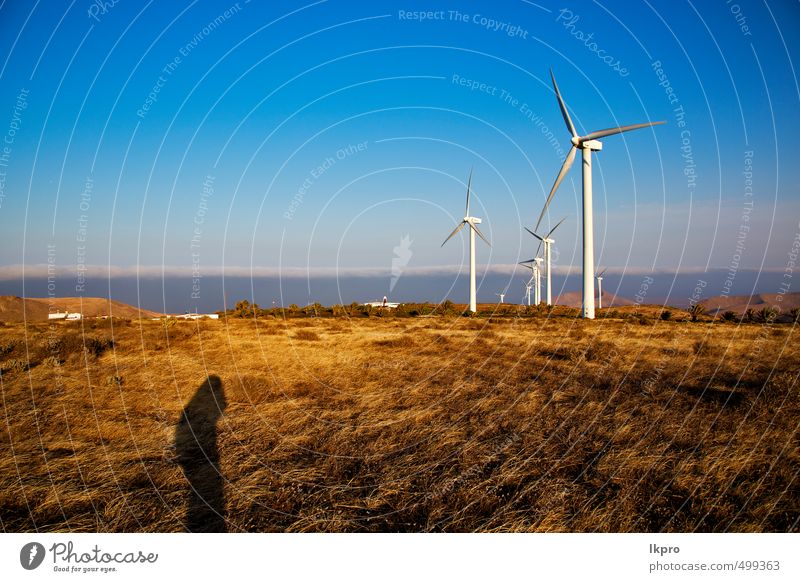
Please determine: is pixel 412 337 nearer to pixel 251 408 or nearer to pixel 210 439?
pixel 251 408

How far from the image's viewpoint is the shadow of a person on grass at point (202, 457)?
7.21 m

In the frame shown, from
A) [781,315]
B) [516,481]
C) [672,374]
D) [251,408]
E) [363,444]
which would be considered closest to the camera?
[516,481]

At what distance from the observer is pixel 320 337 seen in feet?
101

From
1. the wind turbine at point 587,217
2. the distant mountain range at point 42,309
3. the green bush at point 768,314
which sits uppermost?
the wind turbine at point 587,217

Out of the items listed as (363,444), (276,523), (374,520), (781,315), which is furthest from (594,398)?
(781,315)

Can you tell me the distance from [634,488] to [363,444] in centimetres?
592
